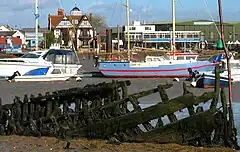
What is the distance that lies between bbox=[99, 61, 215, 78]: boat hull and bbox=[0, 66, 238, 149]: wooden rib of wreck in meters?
30.6

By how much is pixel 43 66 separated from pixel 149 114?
3350 cm

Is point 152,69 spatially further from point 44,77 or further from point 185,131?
point 185,131

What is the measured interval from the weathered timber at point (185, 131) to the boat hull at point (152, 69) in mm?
34261

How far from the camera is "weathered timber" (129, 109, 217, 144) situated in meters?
13.4

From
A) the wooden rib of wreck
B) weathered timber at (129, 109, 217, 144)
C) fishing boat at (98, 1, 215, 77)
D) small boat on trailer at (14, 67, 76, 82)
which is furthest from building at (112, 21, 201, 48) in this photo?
weathered timber at (129, 109, 217, 144)

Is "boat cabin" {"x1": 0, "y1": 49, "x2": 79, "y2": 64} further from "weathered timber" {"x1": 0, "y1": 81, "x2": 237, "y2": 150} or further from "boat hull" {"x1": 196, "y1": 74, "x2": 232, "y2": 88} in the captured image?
"weathered timber" {"x1": 0, "y1": 81, "x2": 237, "y2": 150}

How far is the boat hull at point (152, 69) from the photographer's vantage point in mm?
48969

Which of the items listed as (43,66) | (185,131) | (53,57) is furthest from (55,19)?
(185,131)

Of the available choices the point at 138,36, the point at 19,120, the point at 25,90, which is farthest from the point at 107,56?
the point at 138,36

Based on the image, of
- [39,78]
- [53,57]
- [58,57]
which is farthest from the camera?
[58,57]

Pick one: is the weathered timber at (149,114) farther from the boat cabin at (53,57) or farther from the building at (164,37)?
the building at (164,37)

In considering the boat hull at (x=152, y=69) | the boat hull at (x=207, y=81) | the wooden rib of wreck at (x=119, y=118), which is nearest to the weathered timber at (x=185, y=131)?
the wooden rib of wreck at (x=119, y=118)

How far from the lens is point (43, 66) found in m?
46.8

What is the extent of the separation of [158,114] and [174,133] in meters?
0.62
